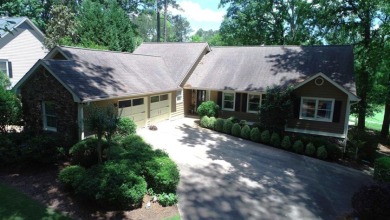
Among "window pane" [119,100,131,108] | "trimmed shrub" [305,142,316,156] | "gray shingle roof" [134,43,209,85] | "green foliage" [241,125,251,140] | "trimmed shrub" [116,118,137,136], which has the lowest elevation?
"trimmed shrub" [305,142,316,156]

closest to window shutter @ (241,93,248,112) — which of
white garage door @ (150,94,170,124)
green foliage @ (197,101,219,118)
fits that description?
green foliage @ (197,101,219,118)

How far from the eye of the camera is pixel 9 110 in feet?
48.1

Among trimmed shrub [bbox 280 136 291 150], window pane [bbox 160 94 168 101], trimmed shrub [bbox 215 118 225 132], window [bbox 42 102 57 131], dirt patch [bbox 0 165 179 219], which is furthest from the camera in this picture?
window pane [bbox 160 94 168 101]

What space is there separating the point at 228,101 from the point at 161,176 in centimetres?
1313

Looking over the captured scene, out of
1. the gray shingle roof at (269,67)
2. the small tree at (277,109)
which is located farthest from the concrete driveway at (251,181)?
Answer: the gray shingle roof at (269,67)

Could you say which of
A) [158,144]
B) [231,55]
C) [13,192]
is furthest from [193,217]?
[231,55]

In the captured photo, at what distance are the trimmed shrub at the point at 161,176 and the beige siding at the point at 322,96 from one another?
1159cm

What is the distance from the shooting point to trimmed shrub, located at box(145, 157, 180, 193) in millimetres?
9531

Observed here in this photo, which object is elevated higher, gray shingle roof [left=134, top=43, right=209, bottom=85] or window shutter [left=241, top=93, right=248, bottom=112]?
gray shingle roof [left=134, top=43, right=209, bottom=85]

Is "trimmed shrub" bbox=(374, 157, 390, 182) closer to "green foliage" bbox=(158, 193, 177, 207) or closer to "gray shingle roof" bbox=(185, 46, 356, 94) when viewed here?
"gray shingle roof" bbox=(185, 46, 356, 94)

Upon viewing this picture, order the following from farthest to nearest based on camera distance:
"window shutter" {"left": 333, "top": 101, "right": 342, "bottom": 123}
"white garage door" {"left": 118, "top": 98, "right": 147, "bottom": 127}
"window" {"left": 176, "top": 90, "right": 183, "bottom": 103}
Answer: "window" {"left": 176, "top": 90, "right": 183, "bottom": 103} < "window shutter" {"left": 333, "top": 101, "right": 342, "bottom": 123} < "white garage door" {"left": 118, "top": 98, "right": 147, "bottom": 127}

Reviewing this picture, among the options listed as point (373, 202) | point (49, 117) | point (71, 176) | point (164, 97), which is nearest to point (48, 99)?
point (49, 117)

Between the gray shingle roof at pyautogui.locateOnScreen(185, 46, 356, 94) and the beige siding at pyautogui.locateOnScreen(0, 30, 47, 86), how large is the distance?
1582 cm

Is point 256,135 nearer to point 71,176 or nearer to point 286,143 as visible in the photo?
point 286,143
